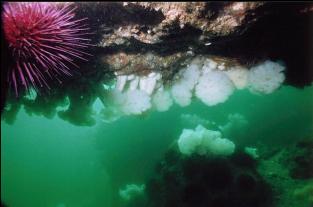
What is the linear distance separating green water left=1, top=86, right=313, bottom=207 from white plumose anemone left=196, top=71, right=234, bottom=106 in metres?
0.20

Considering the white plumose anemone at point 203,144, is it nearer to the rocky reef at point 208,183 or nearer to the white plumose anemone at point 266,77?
the rocky reef at point 208,183

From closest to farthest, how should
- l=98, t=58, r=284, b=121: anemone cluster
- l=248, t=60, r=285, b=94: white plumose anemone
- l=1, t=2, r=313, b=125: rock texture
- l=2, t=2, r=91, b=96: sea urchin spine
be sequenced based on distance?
l=2, t=2, r=91, b=96: sea urchin spine < l=1, t=2, r=313, b=125: rock texture < l=248, t=60, r=285, b=94: white plumose anemone < l=98, t=58, r=284, b=121: anemone cluster

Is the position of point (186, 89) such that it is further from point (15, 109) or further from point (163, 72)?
point (15, 109)

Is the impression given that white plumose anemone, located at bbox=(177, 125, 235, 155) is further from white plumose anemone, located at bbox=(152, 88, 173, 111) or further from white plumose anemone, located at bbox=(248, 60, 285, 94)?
white plumose anemone, located at bbox=(248, 60, 285, 94)

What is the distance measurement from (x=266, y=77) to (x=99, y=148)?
2.76m

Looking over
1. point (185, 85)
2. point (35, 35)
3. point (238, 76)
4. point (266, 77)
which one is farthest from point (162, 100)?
point (35, 35)

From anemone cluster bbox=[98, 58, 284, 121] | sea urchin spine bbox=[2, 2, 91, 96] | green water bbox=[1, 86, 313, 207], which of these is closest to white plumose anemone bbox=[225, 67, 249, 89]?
anemone cluster bbox=[98, 58, 284, 121]

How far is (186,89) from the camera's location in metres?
4.44

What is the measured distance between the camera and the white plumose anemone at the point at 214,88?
432 cm

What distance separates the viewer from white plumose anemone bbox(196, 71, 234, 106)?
4.32 meters

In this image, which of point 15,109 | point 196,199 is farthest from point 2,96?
point 196,199

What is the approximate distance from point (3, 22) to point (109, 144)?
2.97 metres

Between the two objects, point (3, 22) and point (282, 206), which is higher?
point (3, 22)

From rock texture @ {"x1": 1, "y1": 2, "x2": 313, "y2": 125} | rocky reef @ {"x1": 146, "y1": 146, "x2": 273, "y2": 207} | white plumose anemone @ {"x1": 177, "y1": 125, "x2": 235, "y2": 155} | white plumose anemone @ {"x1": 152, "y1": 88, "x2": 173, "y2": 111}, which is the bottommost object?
rocky reef @ {"x1": 146, "y1": 146, "x2": 273, "y2": 207}
